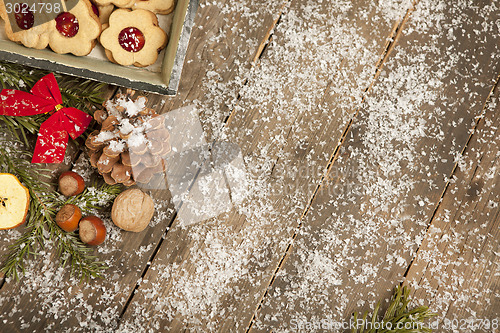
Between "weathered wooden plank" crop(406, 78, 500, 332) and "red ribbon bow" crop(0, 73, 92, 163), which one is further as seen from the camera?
"weathered wooden plank" crop(406, 78, 500, 332)

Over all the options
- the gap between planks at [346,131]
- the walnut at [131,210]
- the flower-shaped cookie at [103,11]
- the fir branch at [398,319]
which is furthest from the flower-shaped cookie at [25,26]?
the fir branch at [398,319]

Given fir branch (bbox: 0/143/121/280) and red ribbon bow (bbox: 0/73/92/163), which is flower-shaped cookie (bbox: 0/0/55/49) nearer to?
red ribbon bow (bbox: 0/73/92/163)

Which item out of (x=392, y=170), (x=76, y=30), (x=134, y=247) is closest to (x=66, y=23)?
(x=76, y=30)

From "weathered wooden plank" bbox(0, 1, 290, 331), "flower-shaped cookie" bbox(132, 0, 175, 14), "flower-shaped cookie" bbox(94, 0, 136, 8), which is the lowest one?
"weathered wooden plank" bbox(0, 1, 290, 331)

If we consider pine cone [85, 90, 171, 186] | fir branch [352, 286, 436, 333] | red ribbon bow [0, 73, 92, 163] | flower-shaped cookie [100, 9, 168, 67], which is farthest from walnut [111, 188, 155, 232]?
fir branch [352, 286, 436, 333]

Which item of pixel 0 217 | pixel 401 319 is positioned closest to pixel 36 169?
pixel 0 217

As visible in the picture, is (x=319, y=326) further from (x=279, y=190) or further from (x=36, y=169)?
(x=36, y=169)
